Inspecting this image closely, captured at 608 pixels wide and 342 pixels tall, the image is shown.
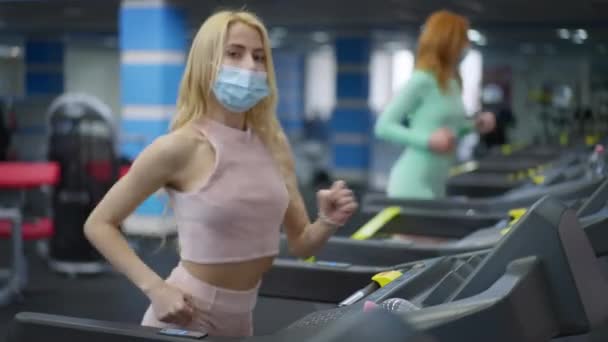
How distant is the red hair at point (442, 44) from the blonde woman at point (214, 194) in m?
1.29

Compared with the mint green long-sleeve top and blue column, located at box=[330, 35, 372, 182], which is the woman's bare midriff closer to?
the mint green long-sleeve top

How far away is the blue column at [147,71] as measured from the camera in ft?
27.4

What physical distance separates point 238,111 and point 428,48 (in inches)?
54.4

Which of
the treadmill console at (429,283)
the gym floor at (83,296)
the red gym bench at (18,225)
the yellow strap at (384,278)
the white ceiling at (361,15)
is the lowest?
the gym floor at (83,296)

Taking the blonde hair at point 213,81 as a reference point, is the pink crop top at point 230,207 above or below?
below

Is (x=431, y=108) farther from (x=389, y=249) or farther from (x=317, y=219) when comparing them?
(x=317, y=219)

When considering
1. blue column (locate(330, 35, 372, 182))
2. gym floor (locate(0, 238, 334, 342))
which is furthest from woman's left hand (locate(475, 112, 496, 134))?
blue column (locate(330, 35, 372, 182))

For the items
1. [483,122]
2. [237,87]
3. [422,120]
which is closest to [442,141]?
[422,120]

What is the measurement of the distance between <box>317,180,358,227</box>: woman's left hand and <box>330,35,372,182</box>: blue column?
40.0ft

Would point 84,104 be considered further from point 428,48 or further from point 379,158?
point 379,158

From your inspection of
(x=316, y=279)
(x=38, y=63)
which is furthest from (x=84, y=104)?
(x=38, y=63)

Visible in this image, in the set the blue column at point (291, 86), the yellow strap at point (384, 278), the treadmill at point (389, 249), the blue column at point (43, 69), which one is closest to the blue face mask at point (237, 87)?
the yellow strap at point (384, 278)

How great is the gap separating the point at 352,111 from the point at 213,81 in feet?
40.7

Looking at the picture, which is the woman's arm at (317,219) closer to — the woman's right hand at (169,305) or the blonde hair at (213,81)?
the blonde hair at (213,81)
